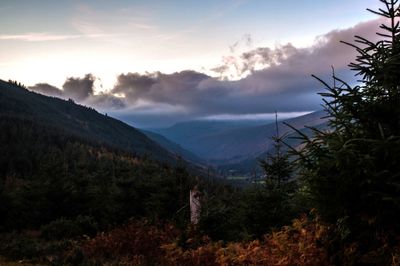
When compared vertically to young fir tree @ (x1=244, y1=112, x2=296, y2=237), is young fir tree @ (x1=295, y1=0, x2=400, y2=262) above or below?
above

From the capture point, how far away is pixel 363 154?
714 centimetres

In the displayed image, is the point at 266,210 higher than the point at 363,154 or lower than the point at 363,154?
lower

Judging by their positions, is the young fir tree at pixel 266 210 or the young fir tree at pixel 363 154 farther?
the young fir tree at pixel 266 210

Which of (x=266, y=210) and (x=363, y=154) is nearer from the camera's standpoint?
(x=363, y=154)

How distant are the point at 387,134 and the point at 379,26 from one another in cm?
231

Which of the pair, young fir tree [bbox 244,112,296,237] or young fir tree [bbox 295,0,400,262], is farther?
young fir tree [bbox 244,112,296,237]

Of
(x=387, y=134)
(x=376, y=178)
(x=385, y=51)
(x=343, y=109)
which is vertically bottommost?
(x=376, y=178)

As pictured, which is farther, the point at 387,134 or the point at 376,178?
the point at 387,134

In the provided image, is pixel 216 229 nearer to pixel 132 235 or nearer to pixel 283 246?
pixel 132 235

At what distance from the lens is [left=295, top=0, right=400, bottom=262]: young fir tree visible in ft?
23.1

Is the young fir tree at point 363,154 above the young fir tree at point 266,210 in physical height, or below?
above

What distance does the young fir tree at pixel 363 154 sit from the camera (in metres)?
7.05

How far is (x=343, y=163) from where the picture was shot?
714cm

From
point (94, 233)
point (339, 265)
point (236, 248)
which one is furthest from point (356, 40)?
point (94, 233)
